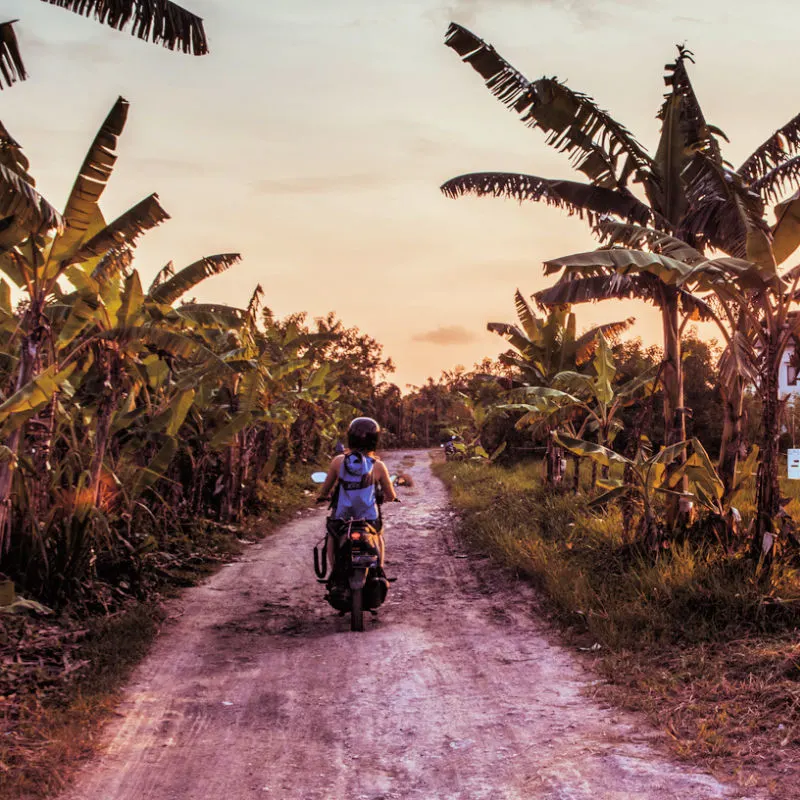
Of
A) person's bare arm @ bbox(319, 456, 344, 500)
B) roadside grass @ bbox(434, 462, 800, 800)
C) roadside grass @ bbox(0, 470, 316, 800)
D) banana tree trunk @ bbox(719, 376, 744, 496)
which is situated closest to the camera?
roadside grass @ bbox(0, 470, 316, 800)

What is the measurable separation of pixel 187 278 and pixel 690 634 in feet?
22.6

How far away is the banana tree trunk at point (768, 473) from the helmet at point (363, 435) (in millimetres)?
3249

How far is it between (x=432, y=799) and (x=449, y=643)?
290 cm

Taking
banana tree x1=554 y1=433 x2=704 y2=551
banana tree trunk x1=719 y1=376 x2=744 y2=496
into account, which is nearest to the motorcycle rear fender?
banana tree x1=554 y1=433 x2=704 y2=551

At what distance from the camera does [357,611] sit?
23.1 feet

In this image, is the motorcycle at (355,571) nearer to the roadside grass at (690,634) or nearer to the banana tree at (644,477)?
the roadside grass at (690,634)

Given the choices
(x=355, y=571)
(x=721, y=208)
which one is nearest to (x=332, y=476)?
(x=355, y=571)

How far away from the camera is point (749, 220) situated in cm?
712

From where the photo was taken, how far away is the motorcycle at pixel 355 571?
7004 millimetres

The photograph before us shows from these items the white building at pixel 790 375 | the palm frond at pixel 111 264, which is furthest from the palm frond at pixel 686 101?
the palm frond at pixel 111 264

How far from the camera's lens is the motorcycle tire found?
7.01 m

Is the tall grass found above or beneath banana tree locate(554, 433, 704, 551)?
beneath

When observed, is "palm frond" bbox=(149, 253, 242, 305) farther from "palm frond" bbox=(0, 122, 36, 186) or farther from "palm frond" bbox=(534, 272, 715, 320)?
"palm frond" bbox=(534, 272, 715, 320)

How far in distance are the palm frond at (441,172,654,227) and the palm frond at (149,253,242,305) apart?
121 inches
